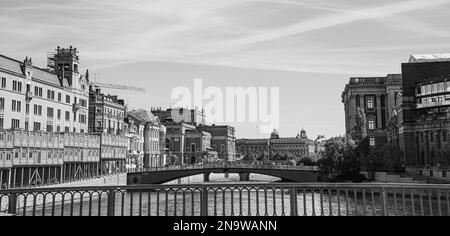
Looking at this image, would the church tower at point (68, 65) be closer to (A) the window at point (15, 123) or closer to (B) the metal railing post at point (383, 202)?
(A) the window at point (15, 123)

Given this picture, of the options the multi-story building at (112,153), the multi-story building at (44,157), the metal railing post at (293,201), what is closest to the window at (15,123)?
the multi-story building at (44,157)

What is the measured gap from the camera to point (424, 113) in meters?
105

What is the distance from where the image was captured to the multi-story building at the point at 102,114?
111125 millimetres

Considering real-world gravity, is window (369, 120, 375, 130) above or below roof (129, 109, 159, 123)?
below

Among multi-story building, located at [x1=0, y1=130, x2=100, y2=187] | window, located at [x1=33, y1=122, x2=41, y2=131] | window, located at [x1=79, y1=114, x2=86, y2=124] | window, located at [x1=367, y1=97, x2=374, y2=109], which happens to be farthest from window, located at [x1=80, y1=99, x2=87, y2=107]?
window, located at [x1=367, y1=97, x2=374, y2=109]

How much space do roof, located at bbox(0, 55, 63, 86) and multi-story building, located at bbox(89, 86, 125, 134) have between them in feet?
64.8

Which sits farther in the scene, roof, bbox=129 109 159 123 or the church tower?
roof, bbox=129 109 159 123

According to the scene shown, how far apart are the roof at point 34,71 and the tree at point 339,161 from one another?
54.1 meters

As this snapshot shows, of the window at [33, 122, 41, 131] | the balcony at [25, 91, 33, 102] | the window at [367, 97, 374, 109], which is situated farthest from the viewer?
the window at [367, 97, 374, 109]

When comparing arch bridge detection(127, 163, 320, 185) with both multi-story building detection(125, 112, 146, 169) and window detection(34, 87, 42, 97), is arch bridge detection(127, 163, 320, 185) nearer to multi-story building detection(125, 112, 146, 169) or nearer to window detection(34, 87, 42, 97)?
multi-story building detection(125, 112, 146, 169)

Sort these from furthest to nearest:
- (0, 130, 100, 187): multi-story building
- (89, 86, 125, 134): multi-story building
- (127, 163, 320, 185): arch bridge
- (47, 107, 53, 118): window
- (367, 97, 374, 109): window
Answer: (367, 97, 374, 109): window
(89, 86, 125, 134): multi-story building
(127, 163, 320, 185): arch bridge
(47, 107, 53, 118): window
(0, 130, 100, 187): multi-story building

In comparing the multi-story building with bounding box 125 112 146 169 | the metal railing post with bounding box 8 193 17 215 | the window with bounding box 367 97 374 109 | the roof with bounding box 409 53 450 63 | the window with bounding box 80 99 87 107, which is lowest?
the metal railing post with bounding box 8 193 17 215

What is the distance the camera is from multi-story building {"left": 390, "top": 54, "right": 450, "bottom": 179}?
9606cm
